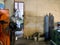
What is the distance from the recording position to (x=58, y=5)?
5.01 meters

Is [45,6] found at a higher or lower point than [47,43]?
higher

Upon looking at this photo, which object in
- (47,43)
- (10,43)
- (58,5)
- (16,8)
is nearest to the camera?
(10,43)

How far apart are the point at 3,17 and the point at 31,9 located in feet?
9.19

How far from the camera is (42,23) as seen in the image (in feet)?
16.4

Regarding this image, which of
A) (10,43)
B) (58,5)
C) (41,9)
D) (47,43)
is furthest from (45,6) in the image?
(10,43)

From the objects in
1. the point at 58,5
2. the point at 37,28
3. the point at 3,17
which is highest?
the point at 58,5

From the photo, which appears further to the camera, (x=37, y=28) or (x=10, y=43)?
(x=37, y=28)

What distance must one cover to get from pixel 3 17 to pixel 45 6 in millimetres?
3027

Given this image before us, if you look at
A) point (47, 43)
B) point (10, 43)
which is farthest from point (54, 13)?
point (10, 43)

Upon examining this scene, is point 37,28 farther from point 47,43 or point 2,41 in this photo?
point 2,41

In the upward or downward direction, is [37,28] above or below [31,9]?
below

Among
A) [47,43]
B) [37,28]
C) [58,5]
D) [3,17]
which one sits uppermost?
[58,5]

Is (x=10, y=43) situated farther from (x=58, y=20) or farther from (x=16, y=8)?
(x=58, y=20)

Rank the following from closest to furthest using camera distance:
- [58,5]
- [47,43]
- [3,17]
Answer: [3,17]
[47,43]
[58,5]
